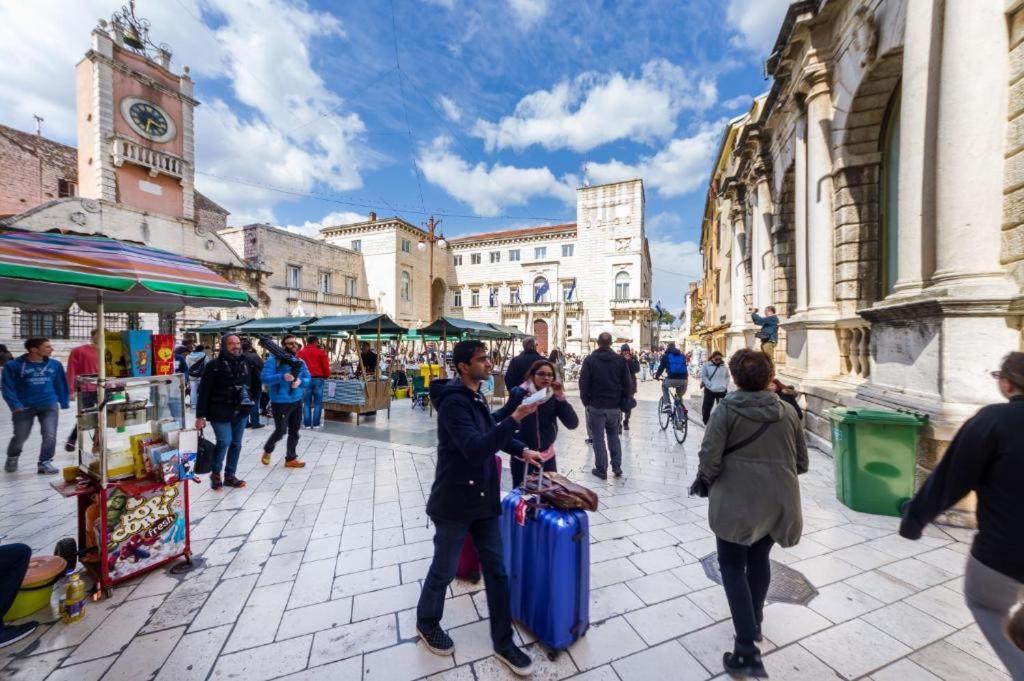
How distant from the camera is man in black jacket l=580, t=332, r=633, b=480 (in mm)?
5379

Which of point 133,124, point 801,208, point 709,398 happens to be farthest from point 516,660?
point 133,124

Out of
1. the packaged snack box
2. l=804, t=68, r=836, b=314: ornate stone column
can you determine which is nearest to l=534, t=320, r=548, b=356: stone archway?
l=804, t=68, r=836, b=314: ornate stone column

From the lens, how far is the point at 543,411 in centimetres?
395

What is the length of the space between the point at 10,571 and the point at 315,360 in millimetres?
5913

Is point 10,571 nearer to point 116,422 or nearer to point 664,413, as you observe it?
point 116,422

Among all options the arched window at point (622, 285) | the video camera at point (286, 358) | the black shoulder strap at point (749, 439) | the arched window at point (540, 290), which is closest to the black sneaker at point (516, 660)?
the black shoulder strap at point (749, 439)

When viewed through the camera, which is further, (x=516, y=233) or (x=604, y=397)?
(x=516, y=233)

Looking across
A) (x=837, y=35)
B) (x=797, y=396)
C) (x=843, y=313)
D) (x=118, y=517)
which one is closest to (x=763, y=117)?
(x=837, y=35)

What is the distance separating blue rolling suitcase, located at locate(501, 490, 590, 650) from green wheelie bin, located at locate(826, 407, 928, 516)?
3444mm

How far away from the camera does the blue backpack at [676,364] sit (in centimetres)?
832

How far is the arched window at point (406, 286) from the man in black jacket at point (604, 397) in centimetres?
3364

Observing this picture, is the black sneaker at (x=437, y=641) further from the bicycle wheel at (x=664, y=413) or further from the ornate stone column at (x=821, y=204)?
the ornate stone column at (x=821, y=204)

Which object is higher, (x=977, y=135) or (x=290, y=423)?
(x=977, y=135)

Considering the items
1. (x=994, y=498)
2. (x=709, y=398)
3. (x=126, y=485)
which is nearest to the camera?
(x=994, y=498)
